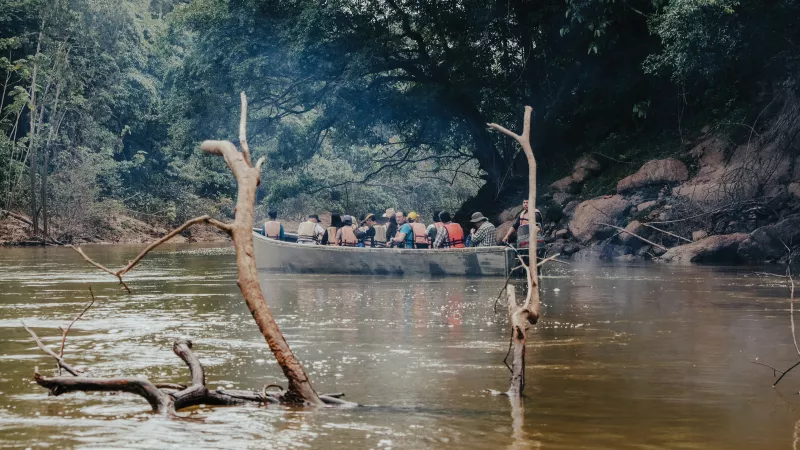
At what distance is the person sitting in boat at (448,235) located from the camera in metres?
22.3

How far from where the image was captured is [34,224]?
133 ft

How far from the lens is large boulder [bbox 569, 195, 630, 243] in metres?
28.0

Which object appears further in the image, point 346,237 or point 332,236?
point 332,236

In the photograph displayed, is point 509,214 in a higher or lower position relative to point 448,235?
higher

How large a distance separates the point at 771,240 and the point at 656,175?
491cm

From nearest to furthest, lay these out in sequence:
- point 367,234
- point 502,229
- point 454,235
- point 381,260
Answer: point 454,235 < point 381,260 < point 367,234 < point 502,229

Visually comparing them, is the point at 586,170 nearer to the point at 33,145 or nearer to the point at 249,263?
the point at 33,145

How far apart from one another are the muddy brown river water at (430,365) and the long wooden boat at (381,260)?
2147mm

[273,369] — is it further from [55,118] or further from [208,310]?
[55,118]

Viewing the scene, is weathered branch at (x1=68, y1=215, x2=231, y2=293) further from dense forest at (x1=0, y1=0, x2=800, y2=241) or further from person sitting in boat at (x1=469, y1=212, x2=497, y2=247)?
dense forest at (x1=0, y1=0, x2=800, y2=241)

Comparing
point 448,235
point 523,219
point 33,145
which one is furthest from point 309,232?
point 33,145

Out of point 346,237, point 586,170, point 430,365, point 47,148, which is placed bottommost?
point 430,365

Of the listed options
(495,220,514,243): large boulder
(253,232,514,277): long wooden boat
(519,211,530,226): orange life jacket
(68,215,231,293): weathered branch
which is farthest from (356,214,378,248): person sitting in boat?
(68,215,231,293): weathered branch

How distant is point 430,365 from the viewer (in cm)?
993
